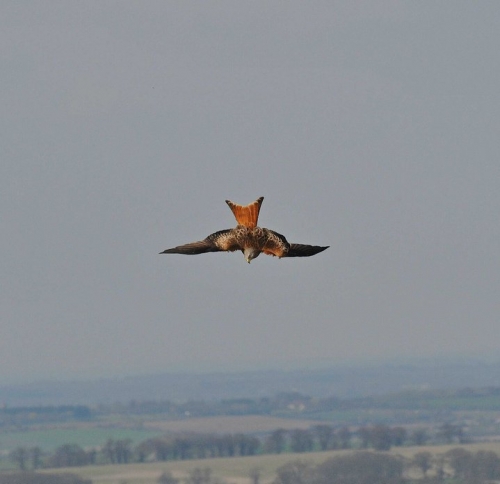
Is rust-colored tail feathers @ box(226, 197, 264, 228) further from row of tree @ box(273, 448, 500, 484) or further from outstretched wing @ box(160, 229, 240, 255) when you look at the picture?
row of tree @ box(273, 448, 500, 484)

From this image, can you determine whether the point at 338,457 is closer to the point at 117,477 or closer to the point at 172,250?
the point at 117,477

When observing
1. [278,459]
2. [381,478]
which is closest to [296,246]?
[381,478]

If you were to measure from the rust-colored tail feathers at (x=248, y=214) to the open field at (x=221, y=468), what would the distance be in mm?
154759

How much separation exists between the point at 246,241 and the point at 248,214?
0.34 m

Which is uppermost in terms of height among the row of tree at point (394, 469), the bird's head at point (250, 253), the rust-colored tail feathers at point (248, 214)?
the row of tree at point (394, 469)

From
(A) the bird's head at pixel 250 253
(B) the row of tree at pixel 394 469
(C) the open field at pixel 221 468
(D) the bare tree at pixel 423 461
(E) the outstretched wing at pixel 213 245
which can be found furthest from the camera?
(C) the open field at pixel 221 468

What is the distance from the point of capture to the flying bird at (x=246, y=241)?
51.8 ft

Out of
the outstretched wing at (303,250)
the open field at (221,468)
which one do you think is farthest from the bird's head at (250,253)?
the open field at (221,468)

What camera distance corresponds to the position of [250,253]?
15.7 metres

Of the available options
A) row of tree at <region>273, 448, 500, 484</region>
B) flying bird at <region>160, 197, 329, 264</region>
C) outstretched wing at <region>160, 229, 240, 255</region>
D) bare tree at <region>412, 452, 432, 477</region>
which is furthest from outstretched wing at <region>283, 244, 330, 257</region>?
bare tree at <region>412, 452, 432, 477</region>

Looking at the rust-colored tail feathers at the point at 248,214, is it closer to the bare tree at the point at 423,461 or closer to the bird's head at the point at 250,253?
the bird's head at the point at 250,253

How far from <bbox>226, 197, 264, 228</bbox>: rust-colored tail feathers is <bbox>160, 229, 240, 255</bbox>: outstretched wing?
170 millimetres

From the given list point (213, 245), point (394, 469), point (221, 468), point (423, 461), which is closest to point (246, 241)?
point (213, 245)

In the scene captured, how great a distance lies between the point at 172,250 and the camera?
16078 millimetres
